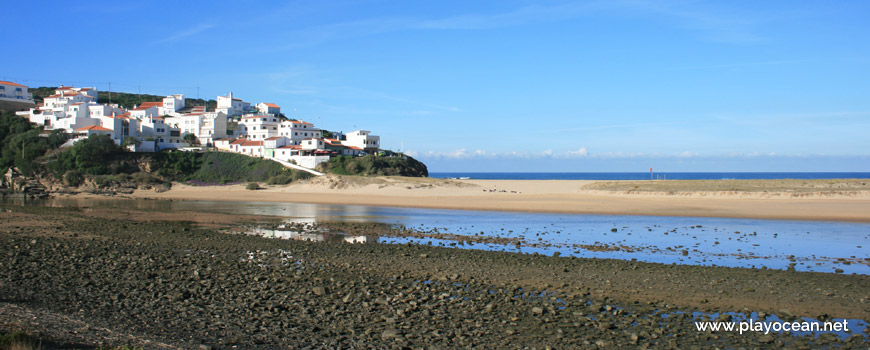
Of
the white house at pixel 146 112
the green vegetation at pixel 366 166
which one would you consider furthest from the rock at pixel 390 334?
the white house at pixel 146 112

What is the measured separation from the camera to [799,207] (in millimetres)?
41219

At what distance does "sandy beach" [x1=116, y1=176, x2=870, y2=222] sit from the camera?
4066cm

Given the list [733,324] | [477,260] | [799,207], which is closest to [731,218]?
[799,207]

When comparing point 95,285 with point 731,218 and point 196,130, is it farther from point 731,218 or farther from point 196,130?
point 196,130

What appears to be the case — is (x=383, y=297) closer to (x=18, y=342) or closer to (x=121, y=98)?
(x=18, y=342)

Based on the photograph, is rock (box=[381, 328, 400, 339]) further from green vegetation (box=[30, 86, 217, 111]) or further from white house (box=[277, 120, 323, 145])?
green vegetation (box=[30, 86, 217, 111])

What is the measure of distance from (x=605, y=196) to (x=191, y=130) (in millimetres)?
71355

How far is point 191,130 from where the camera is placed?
93.8 meters

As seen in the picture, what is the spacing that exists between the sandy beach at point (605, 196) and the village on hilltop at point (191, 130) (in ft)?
50.4

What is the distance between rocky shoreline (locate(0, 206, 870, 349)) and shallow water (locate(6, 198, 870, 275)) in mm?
2781

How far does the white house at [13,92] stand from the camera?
10569 cm

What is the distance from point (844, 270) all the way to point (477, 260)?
11.8m

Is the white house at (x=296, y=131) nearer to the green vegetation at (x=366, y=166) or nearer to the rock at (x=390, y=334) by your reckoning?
the green vegetation at (x=366, y=166)

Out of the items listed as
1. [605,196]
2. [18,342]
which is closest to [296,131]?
[605,196]
